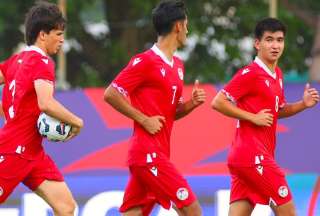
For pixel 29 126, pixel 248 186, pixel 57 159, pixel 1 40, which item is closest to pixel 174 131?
pixel 57 159

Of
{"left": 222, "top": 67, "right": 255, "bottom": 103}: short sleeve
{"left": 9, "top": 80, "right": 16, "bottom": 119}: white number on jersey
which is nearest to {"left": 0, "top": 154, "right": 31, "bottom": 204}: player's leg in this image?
{"left": 9, "top": 80, "right": 16, "bottom": 119}: white number on jersey

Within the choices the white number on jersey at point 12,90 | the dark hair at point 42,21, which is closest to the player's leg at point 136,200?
the white number on jersey at point 12,90

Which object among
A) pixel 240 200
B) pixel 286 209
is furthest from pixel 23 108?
pixel 286 209

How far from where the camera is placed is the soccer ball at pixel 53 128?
9969 mm

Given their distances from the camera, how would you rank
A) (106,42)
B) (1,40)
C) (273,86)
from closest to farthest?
(273,86) < (1,40) < (106,42)

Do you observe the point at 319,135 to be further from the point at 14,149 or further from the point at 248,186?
the point at 14,149

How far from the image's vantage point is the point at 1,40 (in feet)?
82.2

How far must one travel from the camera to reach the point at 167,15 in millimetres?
10703

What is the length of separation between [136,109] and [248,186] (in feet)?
4.32

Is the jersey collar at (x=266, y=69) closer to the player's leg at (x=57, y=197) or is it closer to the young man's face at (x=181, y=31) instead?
the young man's face at (x=181, y=31)

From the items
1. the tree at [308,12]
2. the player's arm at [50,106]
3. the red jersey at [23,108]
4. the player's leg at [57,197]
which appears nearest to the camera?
the player's arm at [50,106]

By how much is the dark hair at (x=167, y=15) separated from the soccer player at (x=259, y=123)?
2.67ft

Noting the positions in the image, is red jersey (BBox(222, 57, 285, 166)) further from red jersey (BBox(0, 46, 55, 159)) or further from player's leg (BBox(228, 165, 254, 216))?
red jersey (BBox(0, 46, 55, 159))

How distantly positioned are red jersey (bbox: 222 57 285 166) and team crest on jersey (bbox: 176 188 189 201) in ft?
2.47
